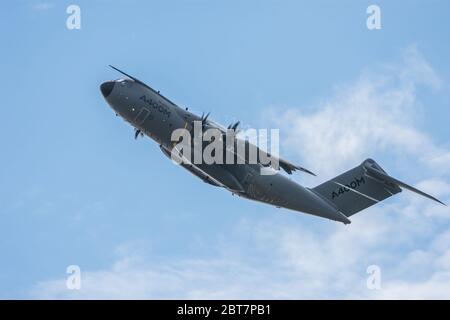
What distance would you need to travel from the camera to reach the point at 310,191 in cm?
4159

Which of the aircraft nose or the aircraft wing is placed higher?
the aircraft nose

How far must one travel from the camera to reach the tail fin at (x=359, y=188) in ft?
140

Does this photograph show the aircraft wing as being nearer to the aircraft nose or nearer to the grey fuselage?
the grey fuselage

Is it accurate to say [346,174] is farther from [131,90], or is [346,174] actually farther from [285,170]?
[131,90]

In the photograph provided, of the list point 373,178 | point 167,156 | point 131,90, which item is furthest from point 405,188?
point 131,90

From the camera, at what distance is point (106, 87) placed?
39.6 meters

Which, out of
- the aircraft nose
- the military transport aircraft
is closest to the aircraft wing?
the military transport aircraft

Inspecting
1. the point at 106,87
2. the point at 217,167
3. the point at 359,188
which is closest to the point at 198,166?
the point at 217,167

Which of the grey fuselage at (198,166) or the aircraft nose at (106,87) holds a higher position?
the aircraft nose at (106,87)

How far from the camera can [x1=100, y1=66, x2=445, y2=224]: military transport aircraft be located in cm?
3912

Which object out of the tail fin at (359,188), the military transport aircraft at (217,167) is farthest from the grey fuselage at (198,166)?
the tail fin at (359,188)

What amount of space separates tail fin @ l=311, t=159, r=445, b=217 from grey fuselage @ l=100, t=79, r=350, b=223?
5.21 ft

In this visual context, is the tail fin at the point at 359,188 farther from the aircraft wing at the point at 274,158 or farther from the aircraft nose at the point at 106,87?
the aircraft nose at the point at 106,87

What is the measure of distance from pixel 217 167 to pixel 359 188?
381 inches
